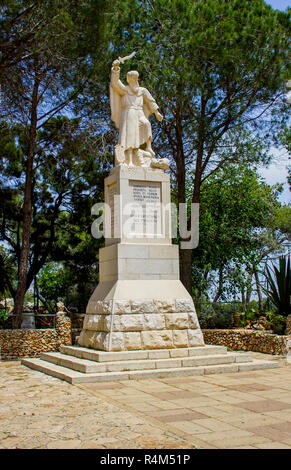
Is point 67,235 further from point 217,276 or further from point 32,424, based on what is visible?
point 32,424

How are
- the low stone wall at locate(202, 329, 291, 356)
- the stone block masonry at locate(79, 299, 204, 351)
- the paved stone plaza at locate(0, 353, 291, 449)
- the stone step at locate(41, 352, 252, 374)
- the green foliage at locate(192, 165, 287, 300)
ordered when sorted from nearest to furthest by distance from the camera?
the paved stone plaza at locate(0, 353, 291, 449)
the stone step at locate(41, 352, 252, 374)
the stone block masonry at locate(79, 299, 204, 351)
the low stone wall at locate(202, 329, 291, 356)
the green foliage at locate(192, 165, 287, 300)

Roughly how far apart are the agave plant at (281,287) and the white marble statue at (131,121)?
186 inches

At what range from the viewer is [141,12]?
14477 mm

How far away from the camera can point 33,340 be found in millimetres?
11883

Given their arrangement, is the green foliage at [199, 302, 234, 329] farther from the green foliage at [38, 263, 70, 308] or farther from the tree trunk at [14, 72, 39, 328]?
the green foliage at [38, 263, 70, 308]

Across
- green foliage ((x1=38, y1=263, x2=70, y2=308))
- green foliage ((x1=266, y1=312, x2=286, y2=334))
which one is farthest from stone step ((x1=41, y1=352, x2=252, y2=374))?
green foliage ((x1=38, y1=263, x2=70, y2=308))

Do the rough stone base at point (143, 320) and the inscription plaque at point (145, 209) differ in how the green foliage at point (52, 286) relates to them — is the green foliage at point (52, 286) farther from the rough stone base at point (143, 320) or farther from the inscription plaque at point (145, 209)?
the rough stone base at point (143, 320)

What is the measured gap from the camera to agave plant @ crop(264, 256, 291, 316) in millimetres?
12242

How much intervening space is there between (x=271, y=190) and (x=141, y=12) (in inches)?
470

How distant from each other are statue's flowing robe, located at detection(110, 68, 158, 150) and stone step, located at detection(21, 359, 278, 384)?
13.5 feet

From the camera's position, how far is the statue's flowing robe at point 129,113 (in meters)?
9.34

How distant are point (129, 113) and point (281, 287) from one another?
18.9ft

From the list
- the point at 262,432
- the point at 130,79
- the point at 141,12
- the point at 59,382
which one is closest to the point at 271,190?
the point at 141,12

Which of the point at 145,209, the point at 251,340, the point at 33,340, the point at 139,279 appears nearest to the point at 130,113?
the point at 145,209
